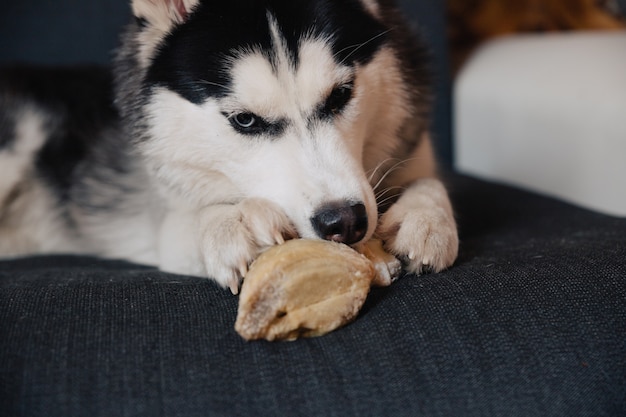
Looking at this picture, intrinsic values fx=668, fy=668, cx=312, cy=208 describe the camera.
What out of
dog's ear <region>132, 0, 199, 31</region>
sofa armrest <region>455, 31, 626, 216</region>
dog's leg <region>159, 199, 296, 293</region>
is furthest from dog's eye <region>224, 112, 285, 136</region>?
sofa armrest <region>455, 31, 626, 216</region>

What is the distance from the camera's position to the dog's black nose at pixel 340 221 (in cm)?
113

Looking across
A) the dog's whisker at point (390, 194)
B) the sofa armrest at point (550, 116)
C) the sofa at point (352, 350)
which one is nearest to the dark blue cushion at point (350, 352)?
the sofa at point (352, 350)

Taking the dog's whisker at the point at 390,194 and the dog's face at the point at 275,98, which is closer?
the dog's face at the point at 275,98

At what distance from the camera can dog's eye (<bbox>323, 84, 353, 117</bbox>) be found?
129cm

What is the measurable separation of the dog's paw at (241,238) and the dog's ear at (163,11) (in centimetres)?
43

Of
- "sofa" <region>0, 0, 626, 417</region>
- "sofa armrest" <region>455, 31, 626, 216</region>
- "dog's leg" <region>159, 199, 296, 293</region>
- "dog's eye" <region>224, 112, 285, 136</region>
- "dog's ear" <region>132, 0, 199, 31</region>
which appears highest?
"dog's ear" <region>132, 0, 199, 31</region>

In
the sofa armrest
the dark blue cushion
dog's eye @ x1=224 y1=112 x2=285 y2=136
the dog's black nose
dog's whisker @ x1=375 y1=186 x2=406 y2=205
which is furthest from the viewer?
the sofa armrest

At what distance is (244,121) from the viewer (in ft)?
4.22

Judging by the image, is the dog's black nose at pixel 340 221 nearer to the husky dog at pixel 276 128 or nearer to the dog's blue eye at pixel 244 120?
the husky dog at pixel 276 128

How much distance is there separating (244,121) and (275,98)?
0.28 ft

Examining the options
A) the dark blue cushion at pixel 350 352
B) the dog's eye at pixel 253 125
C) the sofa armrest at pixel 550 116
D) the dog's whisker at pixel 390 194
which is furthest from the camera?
the sofa armrest at pixel 550 116

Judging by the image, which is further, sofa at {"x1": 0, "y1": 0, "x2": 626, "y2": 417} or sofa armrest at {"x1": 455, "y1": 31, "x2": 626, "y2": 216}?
sofa armrest at {"x1": 455, "y1": 31, "x2": 626, "y2": 216}

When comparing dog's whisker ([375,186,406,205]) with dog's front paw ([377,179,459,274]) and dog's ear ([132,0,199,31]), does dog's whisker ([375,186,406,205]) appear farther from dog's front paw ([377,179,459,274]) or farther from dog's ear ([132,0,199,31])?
dog's ear ([132,0,199,31])

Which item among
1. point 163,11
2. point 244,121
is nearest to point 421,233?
point 244,121
